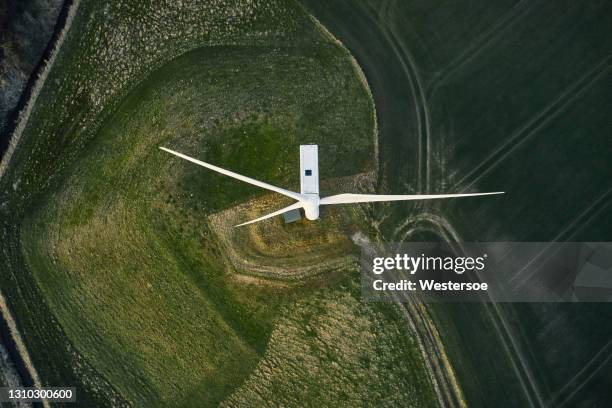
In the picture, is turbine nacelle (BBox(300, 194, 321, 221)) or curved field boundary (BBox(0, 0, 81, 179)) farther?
curved field boundary (BBox(0, 0, 81, 179))

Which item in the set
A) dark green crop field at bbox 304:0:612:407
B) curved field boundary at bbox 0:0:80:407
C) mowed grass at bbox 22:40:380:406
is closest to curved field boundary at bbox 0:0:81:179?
curved field boundary at bbox 0:0:80:407

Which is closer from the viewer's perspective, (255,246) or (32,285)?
(255,246)

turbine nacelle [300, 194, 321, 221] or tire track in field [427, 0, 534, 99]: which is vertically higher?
tire track in field [427, 0, 534, 99]

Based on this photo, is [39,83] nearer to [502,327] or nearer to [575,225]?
[502,327]

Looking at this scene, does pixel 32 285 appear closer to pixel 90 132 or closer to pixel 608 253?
pixel 90 132

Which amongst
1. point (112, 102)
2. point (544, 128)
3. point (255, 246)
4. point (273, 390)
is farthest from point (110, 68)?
point (544, 128)

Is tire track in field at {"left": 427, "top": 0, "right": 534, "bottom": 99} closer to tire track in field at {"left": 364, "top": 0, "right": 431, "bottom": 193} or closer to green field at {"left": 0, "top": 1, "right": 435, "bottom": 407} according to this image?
tire track in field at {"left": 364, "top": 0, "right": 431, "bottom": 193}
